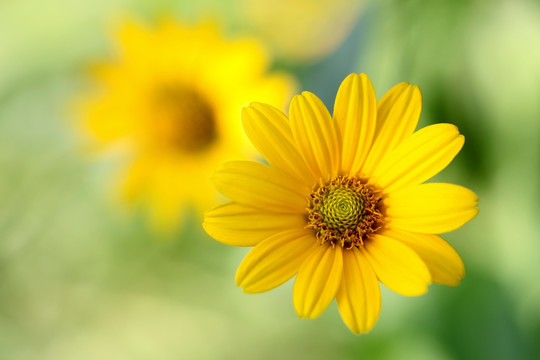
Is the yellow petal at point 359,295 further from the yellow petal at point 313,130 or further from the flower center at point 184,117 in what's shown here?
the flower center at point 184,117

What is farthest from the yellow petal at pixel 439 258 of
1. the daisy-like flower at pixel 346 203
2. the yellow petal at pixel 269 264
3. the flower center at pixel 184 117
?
the flower center at pixel 184 117

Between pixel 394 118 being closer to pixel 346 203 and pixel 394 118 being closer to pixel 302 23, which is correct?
pixel 346 203

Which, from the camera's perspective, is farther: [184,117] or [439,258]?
[184,117]

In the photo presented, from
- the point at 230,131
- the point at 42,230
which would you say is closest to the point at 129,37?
the point at 230,131

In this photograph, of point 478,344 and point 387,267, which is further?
point 478,344

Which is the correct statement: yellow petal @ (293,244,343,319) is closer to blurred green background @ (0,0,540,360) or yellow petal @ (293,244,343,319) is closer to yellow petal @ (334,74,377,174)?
yellow petal @ (334,74,377,174)

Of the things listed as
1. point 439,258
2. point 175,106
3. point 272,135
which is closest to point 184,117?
point 175,106

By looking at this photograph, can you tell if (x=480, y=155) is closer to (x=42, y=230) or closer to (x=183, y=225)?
(x=183, y=225)
